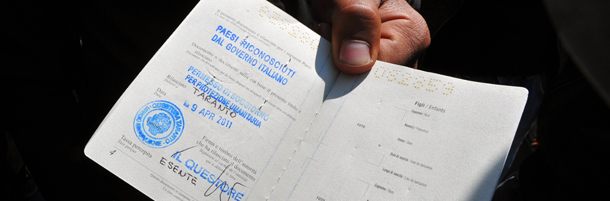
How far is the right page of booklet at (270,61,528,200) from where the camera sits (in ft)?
2.87

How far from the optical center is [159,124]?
945 millimetres

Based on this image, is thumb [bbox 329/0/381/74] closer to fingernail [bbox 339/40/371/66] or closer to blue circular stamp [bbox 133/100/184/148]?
fingernail [bbox 339/40/371/66]

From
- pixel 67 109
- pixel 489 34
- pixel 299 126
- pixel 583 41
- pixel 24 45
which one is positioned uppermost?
pixel 489 34

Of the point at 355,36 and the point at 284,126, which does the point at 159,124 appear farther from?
the point at 355,36

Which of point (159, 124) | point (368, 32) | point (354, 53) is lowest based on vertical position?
point (159, 124)

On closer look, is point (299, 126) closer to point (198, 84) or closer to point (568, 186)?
point (198, 84)

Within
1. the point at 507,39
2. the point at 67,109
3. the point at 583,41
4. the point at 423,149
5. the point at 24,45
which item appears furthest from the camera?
the point at 507,39

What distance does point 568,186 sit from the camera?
5.65ft

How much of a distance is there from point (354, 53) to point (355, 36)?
110 millimetres

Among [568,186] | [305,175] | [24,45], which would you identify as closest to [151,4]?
[24,45]

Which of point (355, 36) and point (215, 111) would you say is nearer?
point (215, 111)

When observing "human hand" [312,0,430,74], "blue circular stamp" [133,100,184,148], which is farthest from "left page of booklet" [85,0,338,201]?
"human hand" [312,0,430,74]

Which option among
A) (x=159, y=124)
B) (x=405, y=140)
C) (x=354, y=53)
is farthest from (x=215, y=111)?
(x=405, y=140)

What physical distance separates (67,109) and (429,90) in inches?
51.3
